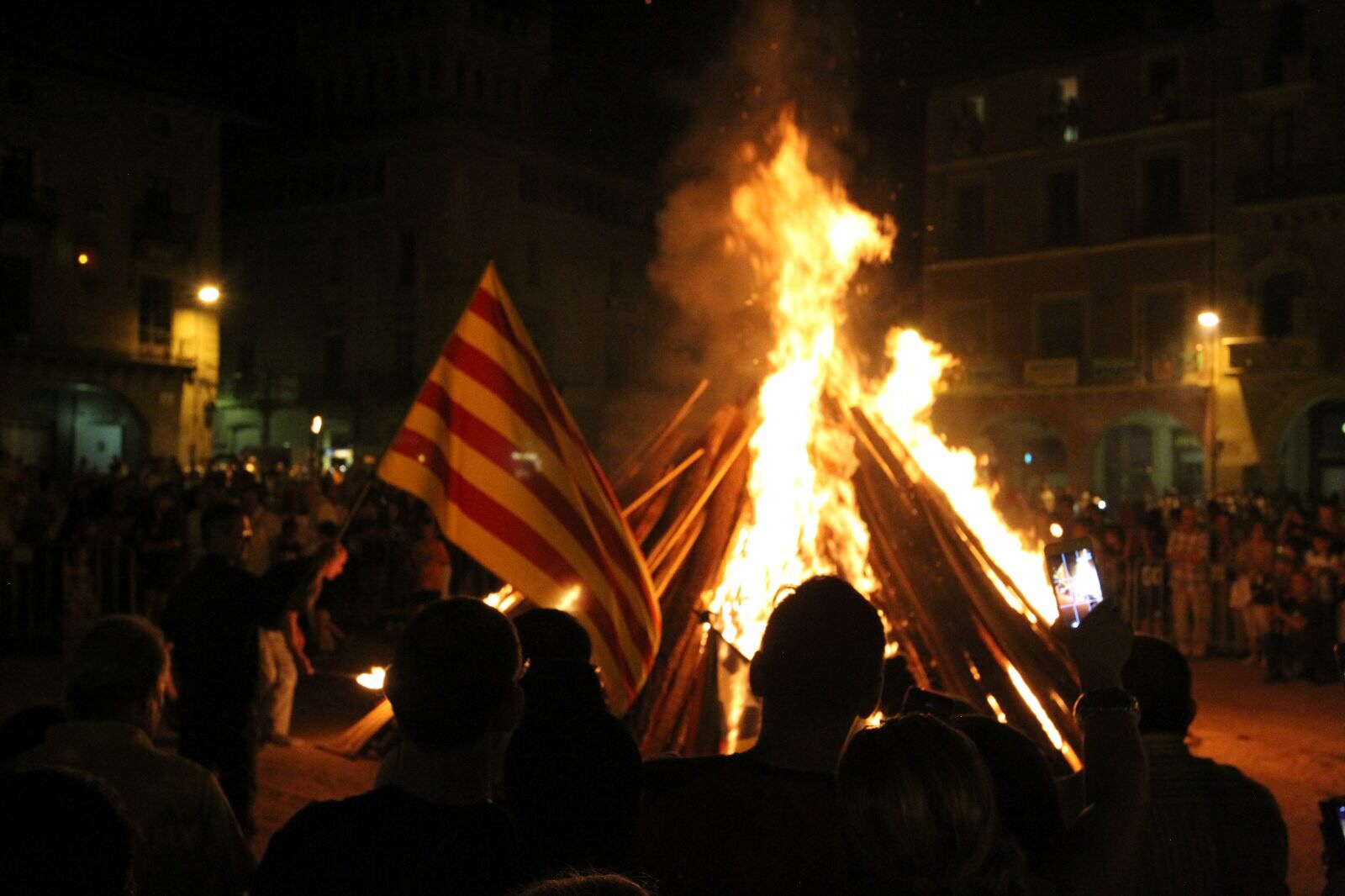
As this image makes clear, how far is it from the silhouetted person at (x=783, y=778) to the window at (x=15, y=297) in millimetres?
35765

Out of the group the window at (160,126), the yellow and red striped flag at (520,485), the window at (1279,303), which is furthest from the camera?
the window at (160,126)

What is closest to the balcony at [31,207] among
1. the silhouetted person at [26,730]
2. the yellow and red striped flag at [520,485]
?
the yellow and red striped flag at [520,485]

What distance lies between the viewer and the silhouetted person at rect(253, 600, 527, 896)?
8.30ft

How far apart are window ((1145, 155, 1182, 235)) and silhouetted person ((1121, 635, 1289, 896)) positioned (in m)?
33.4

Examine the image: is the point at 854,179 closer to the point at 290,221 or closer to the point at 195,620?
the point at 195,620

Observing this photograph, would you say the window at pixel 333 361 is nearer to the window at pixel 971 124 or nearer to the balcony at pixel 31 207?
the balcony at pixel 31 207

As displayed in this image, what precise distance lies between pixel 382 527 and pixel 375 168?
3024 cm

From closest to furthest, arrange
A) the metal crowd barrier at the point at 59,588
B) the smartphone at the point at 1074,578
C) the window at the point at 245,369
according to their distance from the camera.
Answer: the smartphone at the point at 1074,578 → the metal crowd barrier at the point at 59,588 → the window at the point at 245,369

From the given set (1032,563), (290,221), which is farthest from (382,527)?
(290,221)

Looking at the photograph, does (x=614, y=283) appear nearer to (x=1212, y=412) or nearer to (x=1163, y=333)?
(x=1163, y=333)

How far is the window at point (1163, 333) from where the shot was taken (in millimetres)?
33719

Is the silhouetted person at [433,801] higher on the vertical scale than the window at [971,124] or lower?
lower

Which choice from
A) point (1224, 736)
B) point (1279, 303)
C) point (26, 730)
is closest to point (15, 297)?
point (1279, 303)

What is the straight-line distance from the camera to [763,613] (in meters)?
8.39
